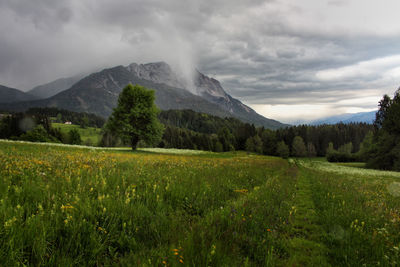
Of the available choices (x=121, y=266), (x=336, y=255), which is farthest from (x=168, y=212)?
(x=336, y=255)

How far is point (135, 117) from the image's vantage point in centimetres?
3678

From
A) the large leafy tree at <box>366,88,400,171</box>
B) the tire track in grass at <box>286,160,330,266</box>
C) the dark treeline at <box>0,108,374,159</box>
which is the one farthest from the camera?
the dark treeline at <box>0,108,374,159</box>

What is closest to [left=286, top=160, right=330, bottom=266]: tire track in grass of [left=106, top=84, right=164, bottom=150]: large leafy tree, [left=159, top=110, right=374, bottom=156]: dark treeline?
[left=106, top=84, right=164, bottom=150]: large leafy tree

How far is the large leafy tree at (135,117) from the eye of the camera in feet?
118

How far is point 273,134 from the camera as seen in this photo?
124562mm

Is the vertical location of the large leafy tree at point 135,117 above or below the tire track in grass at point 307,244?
above

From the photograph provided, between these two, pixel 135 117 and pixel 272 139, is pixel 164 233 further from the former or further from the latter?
pixel 272 139

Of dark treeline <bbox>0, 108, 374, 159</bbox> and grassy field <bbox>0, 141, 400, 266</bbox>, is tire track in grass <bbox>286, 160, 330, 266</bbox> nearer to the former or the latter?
grassy field <bbox>0, 141, 400, 266</bbox>

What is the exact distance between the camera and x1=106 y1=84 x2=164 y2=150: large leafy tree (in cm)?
3584

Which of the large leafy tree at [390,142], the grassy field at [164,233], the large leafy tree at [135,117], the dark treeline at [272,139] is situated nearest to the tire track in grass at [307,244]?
the grassy field at [164,233]

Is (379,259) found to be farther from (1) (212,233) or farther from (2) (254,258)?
(1) (212,233)

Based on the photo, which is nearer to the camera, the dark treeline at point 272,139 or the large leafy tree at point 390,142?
the large leafy tree at point 390,142

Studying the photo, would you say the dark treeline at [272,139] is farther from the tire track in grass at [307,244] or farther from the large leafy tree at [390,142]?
the tire track in grass at [307,244]

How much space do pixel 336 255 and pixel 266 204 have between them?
2.35 meters
